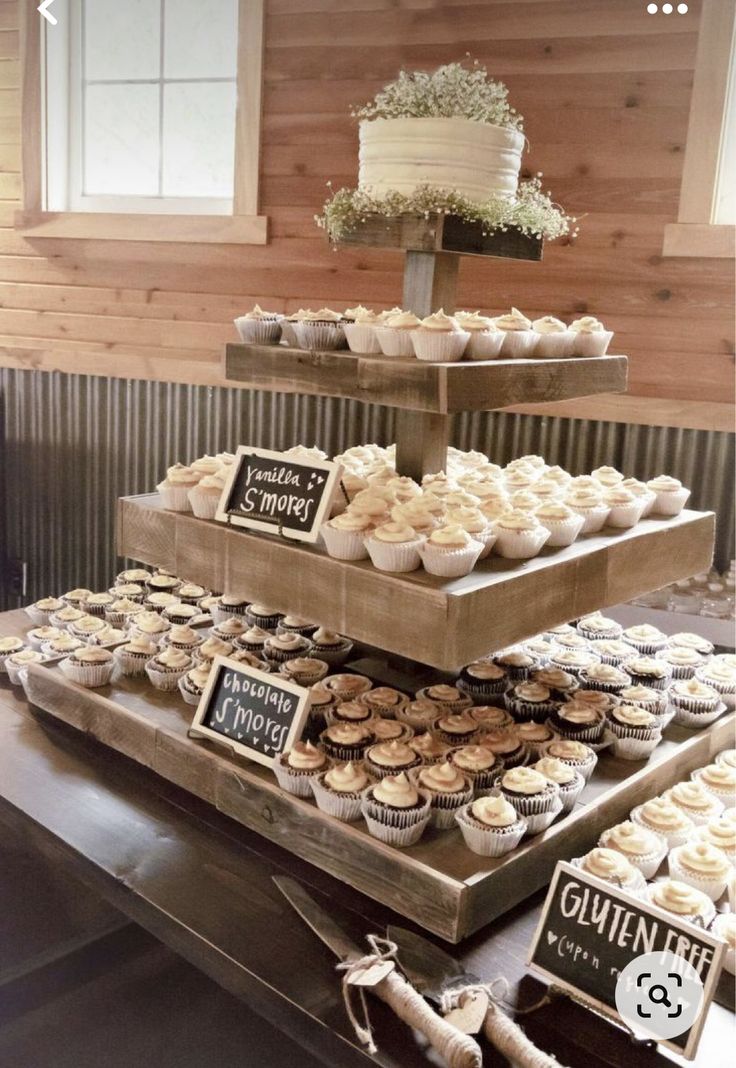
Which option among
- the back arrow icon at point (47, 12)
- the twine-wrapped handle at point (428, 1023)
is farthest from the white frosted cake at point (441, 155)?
the back arrow icon at point (47, 12)

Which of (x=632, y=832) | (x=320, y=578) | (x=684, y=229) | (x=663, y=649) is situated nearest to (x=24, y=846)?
(x=320, y=578)

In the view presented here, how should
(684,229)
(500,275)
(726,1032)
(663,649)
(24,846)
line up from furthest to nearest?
(500,275) < (684,229) < (663,649) < (24,846) < (726,1032)

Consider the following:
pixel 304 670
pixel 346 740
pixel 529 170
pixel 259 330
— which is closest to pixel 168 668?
pixel 304 670

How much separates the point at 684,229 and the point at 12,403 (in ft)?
11.0

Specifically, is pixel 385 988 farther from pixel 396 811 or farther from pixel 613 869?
pixel 613 869

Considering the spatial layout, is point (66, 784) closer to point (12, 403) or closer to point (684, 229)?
point (684, 229)

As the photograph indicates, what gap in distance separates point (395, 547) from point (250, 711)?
443mm

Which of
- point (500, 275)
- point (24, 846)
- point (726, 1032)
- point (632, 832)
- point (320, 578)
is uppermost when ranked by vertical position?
point (500, 275)

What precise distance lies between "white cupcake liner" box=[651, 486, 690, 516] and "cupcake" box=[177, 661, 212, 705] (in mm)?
1025

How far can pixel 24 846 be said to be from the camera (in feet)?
6.25

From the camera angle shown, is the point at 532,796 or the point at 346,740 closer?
the point at 532,796

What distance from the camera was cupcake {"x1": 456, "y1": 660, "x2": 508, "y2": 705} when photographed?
2.08 metres

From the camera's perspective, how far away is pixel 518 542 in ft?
5.83

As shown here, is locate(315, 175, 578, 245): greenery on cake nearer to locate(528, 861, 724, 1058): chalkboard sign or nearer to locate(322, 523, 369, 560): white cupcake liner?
locate(322, 523, 369, 560): white cupcake liner
